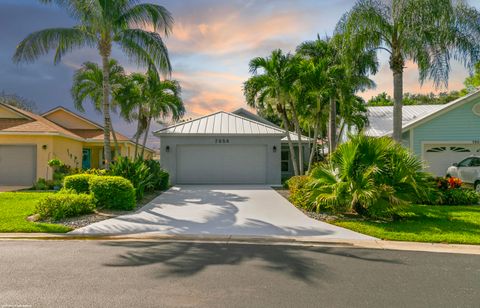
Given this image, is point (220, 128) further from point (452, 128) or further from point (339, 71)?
point (452, 128)

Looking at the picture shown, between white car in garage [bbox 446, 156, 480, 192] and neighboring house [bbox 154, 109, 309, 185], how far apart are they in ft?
28.2

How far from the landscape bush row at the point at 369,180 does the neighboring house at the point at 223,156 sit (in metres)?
8.55

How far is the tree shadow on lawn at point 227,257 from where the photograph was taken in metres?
5.46

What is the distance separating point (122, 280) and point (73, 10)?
471 inches

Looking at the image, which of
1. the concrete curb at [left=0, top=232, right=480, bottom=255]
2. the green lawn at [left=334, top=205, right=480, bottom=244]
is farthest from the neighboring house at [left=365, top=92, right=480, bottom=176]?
the concrete curb at [left=0, top=232, right=480, bottom=255]

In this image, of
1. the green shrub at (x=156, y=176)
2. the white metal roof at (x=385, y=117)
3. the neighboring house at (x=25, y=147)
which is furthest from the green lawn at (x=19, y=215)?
the white metal roof at (x=385, y=117)

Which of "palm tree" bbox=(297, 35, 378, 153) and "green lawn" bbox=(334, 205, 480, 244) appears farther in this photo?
"palm tree" bbox=(297, 35, 378, 153)

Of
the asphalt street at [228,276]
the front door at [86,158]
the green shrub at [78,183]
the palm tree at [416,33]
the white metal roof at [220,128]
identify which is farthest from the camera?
the front door at [86,158]

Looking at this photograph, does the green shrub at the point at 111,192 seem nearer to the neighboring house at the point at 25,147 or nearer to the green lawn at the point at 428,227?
the green lawn at the point at 428,227

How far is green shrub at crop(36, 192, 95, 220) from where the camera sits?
9250 mm

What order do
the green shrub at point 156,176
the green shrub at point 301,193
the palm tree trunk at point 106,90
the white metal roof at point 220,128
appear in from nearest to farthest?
1. the green shrub at point 301,193
2. the palm tree trunk at point 106,90
3. the green shrub at point 156,176
4. the white metal roof at point 220,128

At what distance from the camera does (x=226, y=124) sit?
2022 centimetres

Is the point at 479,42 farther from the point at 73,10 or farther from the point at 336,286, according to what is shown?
the point at 73,10

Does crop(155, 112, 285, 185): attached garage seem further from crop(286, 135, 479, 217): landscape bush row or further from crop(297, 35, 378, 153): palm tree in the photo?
crop(286, 135, 479, 217): landscape bush row
